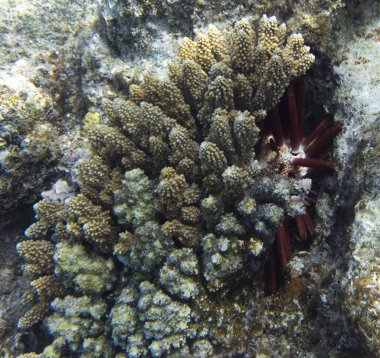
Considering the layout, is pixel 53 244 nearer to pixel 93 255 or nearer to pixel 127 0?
pixel 93 255

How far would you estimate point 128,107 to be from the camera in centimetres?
295

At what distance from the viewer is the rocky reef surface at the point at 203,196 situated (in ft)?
8.40

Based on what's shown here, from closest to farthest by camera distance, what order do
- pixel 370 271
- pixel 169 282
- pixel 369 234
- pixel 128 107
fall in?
pixel 370 271 < pixel 369 234 < pixel 169 282 < pixel 128 107

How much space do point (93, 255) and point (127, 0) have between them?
7.75 ft

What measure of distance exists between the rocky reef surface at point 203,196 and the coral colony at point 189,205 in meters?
0.01

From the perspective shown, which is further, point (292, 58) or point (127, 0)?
point (127, 0)

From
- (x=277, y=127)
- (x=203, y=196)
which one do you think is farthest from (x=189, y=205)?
(x=277, y=127)

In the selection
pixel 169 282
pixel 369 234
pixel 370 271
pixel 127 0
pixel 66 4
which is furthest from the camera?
pixel 66 4

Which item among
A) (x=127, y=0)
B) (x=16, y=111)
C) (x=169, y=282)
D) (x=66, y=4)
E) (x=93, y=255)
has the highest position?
(x=66, y=4)

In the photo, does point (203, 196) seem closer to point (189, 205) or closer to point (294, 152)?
point (189, 205)

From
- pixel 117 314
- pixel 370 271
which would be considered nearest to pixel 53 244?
pixel 117 314

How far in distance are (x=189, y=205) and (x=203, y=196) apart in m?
0.13

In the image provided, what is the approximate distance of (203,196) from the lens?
2.78 meters

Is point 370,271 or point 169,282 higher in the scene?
point 169,282
